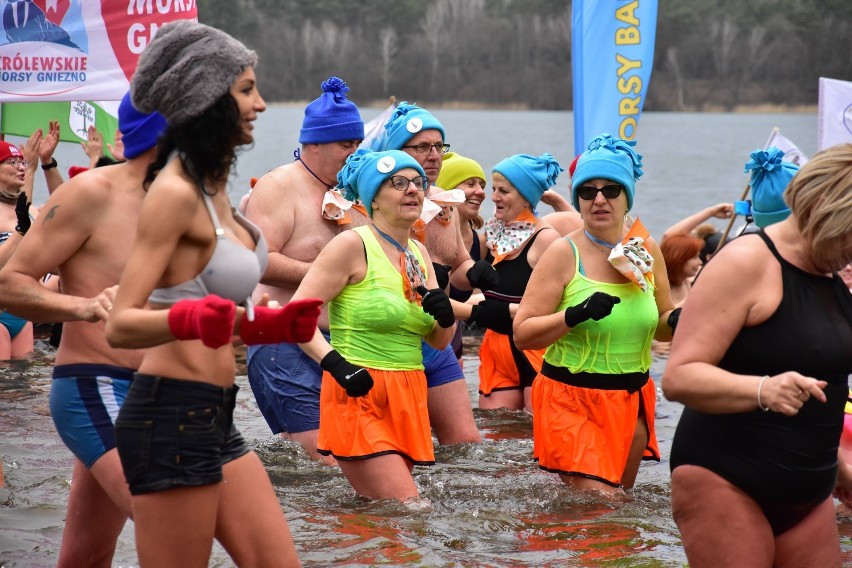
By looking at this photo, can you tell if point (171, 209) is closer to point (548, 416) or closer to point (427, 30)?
point (548, 416)

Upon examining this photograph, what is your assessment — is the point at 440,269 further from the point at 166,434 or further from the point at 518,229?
the point at 166,434

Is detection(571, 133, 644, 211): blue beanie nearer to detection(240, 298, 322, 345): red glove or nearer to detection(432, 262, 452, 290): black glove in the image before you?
detection(432, 262, 452, 290): black glove

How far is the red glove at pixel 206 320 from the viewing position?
9.91 ft

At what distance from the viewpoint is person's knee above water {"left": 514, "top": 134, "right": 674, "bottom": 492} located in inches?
216

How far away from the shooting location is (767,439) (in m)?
3.47

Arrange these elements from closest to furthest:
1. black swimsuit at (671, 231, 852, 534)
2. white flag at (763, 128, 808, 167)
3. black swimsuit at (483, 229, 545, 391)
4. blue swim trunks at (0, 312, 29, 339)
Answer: black swimsuit at (671, 231, 852, 534)
black swimsuit at (483, 229, 545, 391)
blue swim trunks at (0, 312, 29, 339)
white flag at (763, 128, 808, 167)

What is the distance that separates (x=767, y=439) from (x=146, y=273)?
5.78 feet

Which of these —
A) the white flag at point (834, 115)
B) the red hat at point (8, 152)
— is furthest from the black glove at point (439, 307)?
the white flag at point (834, 115)

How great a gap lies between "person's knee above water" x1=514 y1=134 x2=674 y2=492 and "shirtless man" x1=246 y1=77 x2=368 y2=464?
3.97 feet

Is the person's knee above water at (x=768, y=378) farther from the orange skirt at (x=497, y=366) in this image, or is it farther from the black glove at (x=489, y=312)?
the orange skirt at (x=497, y=366)

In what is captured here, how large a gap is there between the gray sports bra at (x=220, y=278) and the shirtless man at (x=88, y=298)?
47 cm

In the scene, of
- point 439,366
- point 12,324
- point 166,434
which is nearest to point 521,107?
point 12,324

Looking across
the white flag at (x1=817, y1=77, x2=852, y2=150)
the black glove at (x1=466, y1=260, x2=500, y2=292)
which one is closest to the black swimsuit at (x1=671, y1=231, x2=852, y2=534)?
the black glove at (x1=466, y1=260, x2=500, y2=292)

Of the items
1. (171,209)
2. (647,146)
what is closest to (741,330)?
(171,209)
